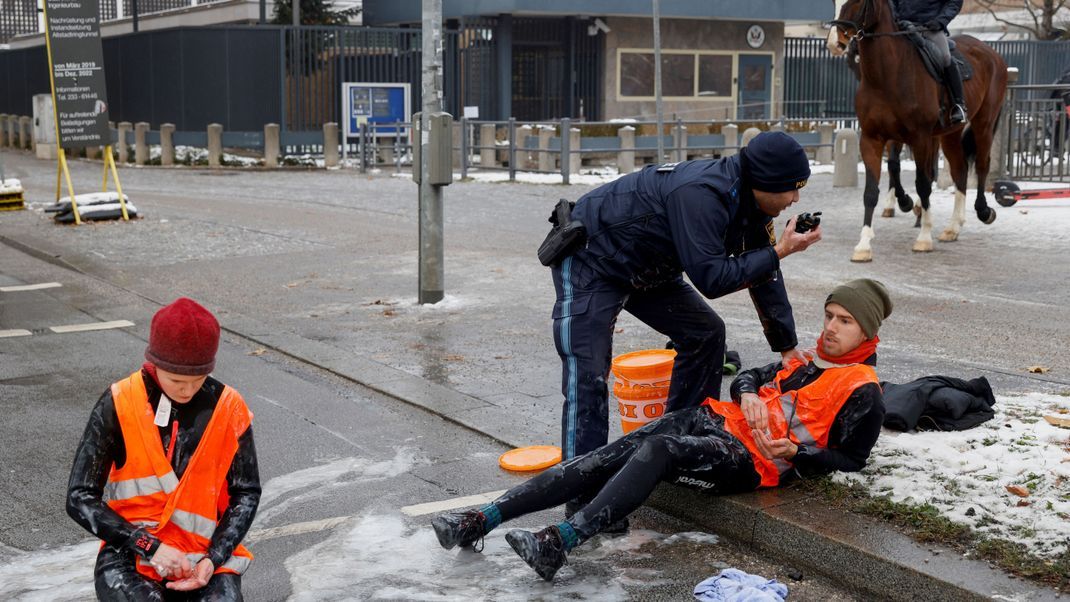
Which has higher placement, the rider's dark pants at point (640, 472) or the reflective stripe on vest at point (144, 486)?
the reflective stripe on vest at point (144, 486)

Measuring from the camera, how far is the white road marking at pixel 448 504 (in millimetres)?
5594

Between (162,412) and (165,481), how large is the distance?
0.67 feet

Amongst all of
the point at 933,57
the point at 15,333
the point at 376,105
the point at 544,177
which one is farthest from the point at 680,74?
the point at 15,333

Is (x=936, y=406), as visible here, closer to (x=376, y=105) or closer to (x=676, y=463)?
(x=676, y=463)

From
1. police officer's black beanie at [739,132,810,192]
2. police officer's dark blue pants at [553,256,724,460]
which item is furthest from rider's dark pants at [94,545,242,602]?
police officer's black beanie at [739,132,810,192]

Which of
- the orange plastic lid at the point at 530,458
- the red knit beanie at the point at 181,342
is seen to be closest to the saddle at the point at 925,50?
the orange plastic lid at the point at 530,458

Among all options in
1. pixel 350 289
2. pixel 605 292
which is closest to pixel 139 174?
pixel 350 289

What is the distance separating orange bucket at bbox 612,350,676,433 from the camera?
234 inches

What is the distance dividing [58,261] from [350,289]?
162 inches

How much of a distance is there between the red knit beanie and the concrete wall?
30525mm

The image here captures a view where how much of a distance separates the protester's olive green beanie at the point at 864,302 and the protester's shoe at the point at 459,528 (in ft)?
5.37

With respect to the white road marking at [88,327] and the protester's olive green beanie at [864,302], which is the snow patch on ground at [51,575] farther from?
the white road marking at [88,327]

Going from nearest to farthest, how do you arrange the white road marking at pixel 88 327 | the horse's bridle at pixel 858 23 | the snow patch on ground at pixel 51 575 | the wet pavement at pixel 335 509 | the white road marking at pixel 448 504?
1. the snow patch on ground at pixel 51 575
2. the wet pavement at pixel 335 509
3. the white road marking at pixel 448 504
4. the white road marking at pixel 88 327
5. the horse's bridle at pixel 858 23

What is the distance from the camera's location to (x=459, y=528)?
4.85 metres
